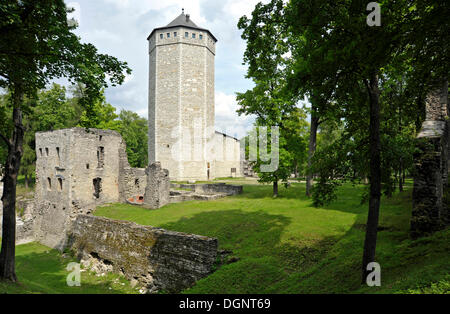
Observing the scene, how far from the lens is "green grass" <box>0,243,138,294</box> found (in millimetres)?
9562

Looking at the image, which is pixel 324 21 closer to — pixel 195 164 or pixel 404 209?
pixel 404 209

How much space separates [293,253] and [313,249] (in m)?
0.76

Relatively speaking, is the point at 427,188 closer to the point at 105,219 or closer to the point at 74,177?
the point at 105,219

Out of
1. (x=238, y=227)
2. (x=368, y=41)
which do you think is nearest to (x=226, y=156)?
(x=238, y=227)

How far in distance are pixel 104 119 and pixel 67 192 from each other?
16025mm

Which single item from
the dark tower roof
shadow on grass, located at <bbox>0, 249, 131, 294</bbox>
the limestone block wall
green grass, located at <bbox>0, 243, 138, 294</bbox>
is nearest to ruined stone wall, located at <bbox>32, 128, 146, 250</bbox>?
green grass, located at <bbox>0, 243, 138, 294</bbox>

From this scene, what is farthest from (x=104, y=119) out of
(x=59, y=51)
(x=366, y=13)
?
(x=366, y=13)

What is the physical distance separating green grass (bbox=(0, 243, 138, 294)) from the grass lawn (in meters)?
0.04

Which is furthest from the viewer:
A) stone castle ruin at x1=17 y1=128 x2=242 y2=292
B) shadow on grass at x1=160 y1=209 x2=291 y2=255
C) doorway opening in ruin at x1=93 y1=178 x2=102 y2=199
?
doorway opening in ruin at x1=93 y1=178 x2=102 y2=199

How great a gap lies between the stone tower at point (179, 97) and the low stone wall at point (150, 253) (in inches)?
839

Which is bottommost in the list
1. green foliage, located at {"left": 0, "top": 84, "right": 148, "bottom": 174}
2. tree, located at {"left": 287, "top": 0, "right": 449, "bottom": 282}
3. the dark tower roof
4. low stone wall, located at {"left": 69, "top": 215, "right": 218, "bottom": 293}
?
low stone wall, located at {"left": 69, "top": 215, "right": 218, "bottom": 293}

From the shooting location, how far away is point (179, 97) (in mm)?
34156

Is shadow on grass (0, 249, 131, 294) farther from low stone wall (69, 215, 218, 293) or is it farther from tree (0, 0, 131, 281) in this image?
tree (0, 0, 131, 281)
